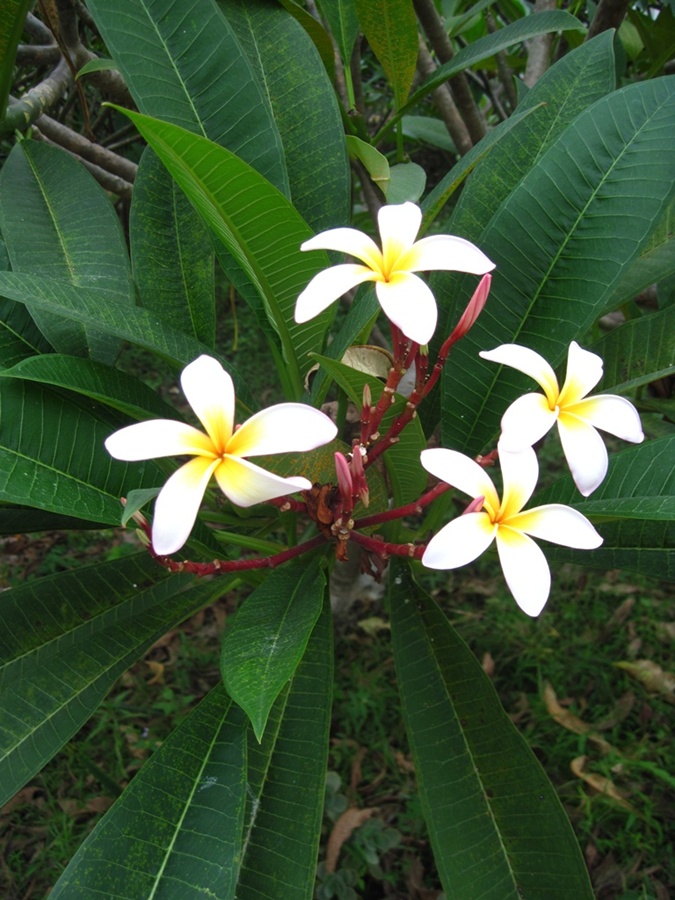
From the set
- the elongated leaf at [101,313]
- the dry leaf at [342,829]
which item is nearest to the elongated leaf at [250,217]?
the elongated leaf at [101,313]

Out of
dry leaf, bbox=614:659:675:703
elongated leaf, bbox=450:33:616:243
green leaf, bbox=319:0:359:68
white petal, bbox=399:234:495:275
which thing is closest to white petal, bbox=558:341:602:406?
white petal, bbox=399:234:495:275

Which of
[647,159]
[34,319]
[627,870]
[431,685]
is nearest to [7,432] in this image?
[34,319]

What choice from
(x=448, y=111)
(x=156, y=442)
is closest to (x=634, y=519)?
(x=156, y=442)

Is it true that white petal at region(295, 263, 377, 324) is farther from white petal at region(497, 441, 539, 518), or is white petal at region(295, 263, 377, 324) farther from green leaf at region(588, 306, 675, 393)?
green leaf at region(588, 306, 675, 393)

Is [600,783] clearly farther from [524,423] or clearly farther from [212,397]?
[212,397]

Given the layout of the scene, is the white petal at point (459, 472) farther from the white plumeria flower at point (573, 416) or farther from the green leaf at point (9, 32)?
the green leaf at point (9, 32)
